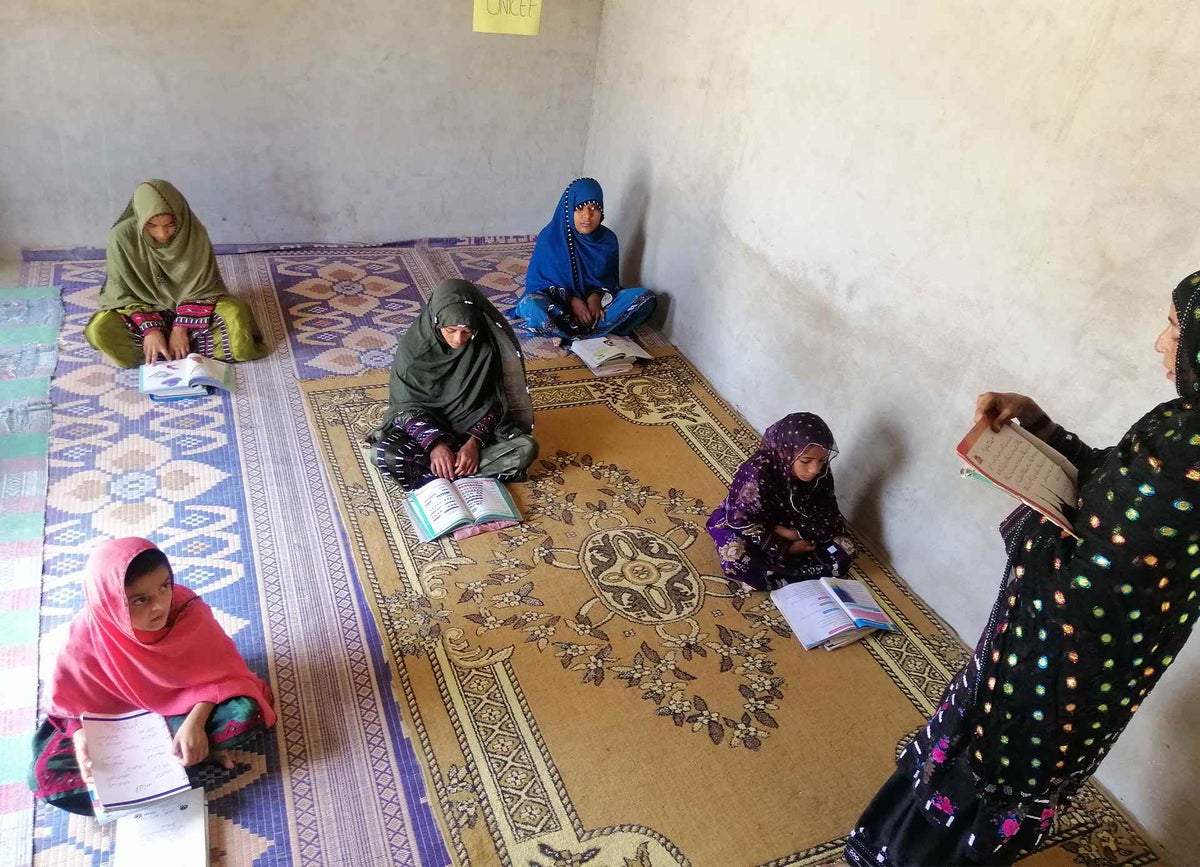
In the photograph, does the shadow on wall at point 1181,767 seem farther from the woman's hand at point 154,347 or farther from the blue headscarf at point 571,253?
the woman's hand at point 154,347

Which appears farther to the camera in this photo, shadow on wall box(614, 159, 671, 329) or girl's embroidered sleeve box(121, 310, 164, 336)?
shadow on wall box(614, 159, 671, 329)

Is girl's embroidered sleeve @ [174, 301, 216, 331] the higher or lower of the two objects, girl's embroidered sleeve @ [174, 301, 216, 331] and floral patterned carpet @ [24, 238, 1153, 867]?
the higher

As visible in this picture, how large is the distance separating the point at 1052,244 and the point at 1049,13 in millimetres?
587

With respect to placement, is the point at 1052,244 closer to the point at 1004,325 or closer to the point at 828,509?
the point at 1004,325

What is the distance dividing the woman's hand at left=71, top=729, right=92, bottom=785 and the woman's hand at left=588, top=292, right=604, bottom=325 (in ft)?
9.19

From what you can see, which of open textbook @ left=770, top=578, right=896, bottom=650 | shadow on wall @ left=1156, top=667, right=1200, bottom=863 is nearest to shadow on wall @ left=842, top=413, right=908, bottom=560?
open textbook @ left=770, top=578, right=896, bottom=650

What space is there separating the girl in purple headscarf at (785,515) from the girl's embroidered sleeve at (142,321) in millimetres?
2458

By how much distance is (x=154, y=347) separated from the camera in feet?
10.9

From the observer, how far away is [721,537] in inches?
109

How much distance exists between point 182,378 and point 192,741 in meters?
1.80

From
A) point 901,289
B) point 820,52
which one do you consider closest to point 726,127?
point 820,52

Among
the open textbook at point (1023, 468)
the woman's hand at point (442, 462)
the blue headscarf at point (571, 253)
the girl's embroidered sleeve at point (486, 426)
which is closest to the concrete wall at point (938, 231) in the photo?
the blue headscarf at point (571, 253)

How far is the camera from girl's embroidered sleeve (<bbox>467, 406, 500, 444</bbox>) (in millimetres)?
3041

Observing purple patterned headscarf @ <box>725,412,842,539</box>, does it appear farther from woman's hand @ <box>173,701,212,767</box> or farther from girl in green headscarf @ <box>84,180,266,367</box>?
girl in green headscarf @ <box>84,180,266,367</box>
